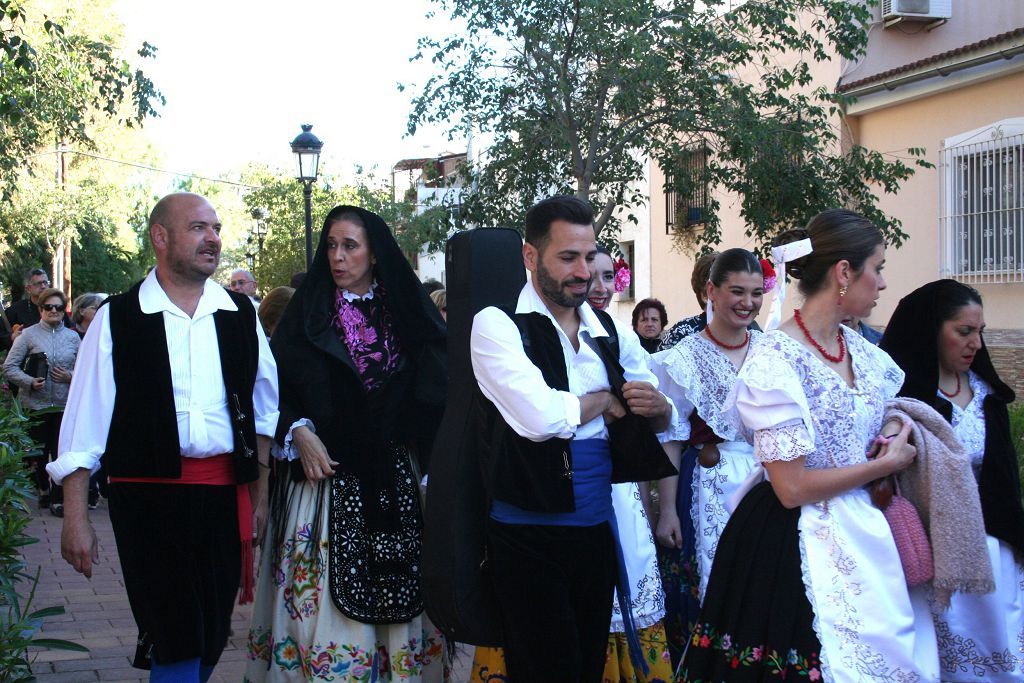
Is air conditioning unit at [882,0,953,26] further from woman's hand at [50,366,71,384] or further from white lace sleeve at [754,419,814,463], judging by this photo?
white lace sleeve at [754,419,814,463]

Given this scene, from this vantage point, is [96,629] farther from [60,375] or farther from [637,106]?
[637,106]

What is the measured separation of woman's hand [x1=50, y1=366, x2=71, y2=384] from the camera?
34.9ft

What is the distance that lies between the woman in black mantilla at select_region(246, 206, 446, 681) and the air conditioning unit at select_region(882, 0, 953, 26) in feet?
42.0

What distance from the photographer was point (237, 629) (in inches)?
277

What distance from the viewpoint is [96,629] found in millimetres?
6781

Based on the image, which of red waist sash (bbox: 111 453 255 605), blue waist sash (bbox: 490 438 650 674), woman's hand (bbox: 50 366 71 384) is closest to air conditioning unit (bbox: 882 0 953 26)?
woman's hand (bbox: 50 366 71 384)

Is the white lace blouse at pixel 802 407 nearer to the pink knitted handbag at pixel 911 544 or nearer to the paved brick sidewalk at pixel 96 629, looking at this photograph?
the pink knitted handbag at pixel 911 544

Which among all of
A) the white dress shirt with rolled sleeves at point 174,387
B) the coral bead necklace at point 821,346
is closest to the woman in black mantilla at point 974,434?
the coral bead necklace at point 821,346

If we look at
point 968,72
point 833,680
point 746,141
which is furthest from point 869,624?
point 968,72

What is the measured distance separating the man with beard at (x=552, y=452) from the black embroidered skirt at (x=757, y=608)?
0.42 metres

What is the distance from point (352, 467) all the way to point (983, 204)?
36.6 ft

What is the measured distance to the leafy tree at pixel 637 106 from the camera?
11797 mm

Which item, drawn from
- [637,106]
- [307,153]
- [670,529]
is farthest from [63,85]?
[670,529]

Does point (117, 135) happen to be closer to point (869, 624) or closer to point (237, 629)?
point (237, 629)
